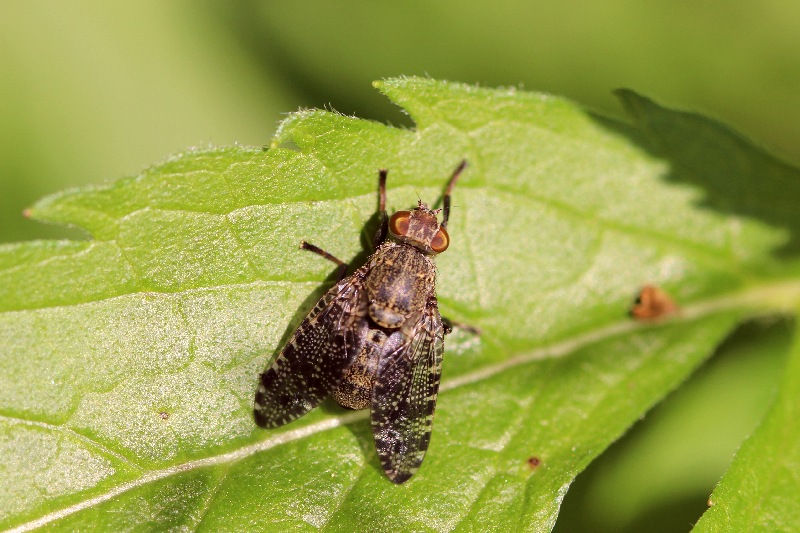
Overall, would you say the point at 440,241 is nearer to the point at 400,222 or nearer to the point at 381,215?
the point at 400,222

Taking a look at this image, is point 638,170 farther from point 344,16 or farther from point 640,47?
point 344,16

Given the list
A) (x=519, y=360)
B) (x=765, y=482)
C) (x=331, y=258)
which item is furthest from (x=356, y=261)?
(x=765, y=482)

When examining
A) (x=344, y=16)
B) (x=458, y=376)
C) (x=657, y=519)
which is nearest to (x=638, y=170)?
(x=458, y=376)

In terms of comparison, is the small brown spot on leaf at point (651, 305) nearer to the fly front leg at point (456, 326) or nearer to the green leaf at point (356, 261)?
the green leaf at point (356, 261)

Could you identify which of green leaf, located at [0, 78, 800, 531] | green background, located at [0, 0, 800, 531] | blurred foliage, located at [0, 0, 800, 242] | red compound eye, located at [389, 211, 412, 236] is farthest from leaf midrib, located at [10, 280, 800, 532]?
blurred foliage, located at [0, 0, 800, 242]

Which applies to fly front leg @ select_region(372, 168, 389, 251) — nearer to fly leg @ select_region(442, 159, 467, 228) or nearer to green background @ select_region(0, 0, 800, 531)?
fly leg @ select_region(442, 159, 467, 228)
